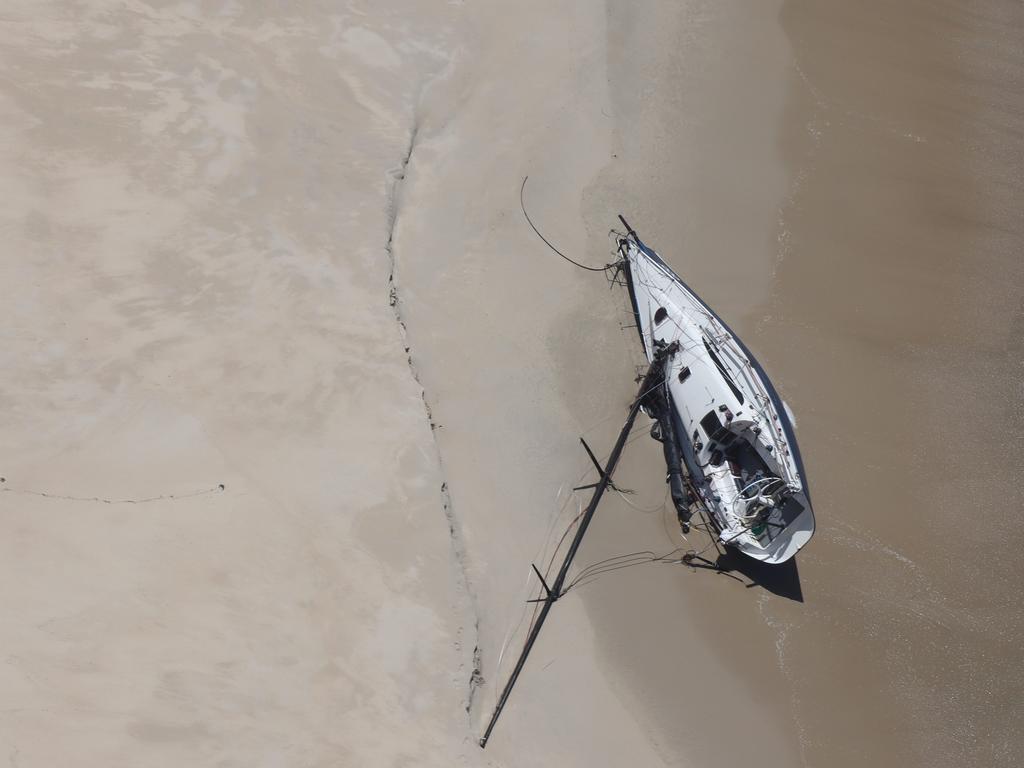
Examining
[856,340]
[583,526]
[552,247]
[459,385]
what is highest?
[856,340]

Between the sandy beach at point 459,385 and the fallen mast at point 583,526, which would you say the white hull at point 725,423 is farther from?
the sandy beach at point 459,385

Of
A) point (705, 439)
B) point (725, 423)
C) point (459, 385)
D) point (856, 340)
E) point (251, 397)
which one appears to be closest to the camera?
point (251, 397)

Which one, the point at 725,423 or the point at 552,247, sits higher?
the point at 552,247

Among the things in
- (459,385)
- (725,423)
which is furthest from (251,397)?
(725,423)

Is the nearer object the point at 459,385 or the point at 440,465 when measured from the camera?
the point at 440,465

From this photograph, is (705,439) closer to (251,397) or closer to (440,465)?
(440,465)

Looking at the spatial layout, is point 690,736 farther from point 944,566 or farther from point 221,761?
point 221,761

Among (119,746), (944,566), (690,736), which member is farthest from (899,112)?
(119,746)

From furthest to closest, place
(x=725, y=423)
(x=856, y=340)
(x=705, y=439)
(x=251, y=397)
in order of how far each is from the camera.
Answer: (x=856, y=340)
(x=705, y=439)
(x=725, y=423)
(x=251, y=397)
